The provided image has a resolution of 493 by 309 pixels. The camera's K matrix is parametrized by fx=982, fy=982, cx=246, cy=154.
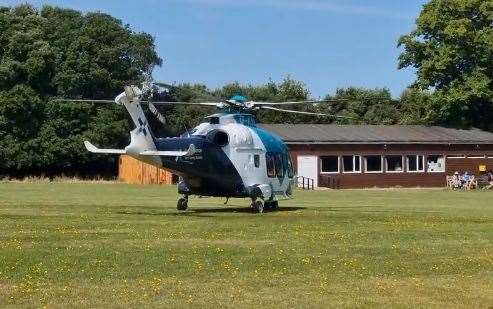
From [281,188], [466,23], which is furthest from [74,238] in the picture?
[466,23]

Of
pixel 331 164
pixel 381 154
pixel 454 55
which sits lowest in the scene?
pixel 331 164

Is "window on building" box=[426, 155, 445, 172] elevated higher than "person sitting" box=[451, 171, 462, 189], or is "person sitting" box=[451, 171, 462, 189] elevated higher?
"window on building" box=[426, 155, 445, 172]

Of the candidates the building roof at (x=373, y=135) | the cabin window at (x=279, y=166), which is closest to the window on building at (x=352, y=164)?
the building roof at (x=373, y=135)

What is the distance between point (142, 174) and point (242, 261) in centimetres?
5108

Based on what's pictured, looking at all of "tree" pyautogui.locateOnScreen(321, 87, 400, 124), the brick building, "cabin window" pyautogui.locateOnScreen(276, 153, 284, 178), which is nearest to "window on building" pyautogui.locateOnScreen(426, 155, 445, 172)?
the brick building

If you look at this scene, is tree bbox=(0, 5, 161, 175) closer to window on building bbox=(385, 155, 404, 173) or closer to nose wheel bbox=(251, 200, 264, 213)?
window on building bbox=(385, 155, 404, 173)

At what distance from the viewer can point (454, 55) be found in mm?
73812

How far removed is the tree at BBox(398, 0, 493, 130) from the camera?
2881 inches

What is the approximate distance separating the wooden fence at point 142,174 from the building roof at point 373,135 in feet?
24.2

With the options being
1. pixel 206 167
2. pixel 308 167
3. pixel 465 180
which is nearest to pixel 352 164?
pixel 308 167

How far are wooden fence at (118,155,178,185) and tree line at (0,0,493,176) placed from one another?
5500mm

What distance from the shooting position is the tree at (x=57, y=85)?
2872 inches

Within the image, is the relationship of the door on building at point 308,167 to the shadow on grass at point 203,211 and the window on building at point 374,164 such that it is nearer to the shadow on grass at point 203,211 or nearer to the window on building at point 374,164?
the window on building at point 374,164

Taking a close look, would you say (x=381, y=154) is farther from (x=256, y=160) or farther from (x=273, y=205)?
(x=256, y=160)
